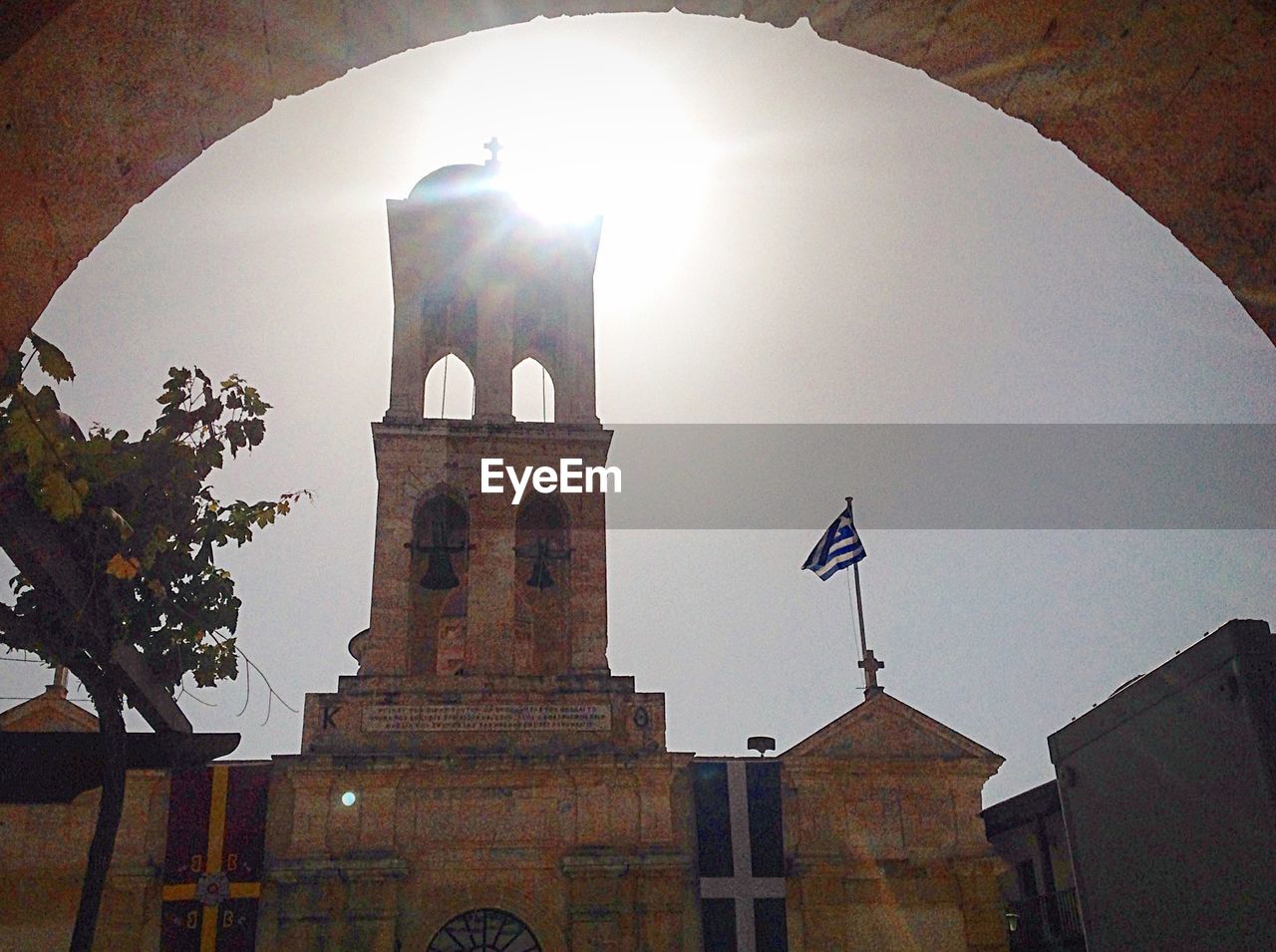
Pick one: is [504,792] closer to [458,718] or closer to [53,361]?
[458,718]

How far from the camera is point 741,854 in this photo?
17859 millimetres

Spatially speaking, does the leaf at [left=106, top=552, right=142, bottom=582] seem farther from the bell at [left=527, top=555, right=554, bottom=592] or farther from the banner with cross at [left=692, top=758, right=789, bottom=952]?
the banner with cross at [left=692, top=758, right=789, bottom=952]

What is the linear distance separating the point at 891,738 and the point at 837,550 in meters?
3.22

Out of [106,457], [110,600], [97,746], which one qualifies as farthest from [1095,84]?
[97,746]

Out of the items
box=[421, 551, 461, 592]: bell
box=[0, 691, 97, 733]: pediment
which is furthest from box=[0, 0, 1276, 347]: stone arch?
box=[0, 691, 97, 733]: pediment

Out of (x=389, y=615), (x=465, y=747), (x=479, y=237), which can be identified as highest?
(x=479, y=237)

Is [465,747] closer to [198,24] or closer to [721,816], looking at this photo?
[721,816]

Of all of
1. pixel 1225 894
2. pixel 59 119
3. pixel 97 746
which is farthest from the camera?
pixel 97 746

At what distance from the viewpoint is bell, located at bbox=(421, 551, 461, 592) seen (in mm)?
17828

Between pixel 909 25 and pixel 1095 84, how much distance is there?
0.49 metres

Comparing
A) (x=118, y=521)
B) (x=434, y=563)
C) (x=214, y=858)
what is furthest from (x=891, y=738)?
(x=118, y=521)

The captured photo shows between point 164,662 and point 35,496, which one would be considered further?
point 164,662

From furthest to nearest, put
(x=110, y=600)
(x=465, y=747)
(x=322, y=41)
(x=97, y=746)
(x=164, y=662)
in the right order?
(x=465, y=747) < (x=164, y=662) < (x=97, y=746) < (x=110, y=600) < (x=322, y=41)

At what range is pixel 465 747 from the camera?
58.0 feet
